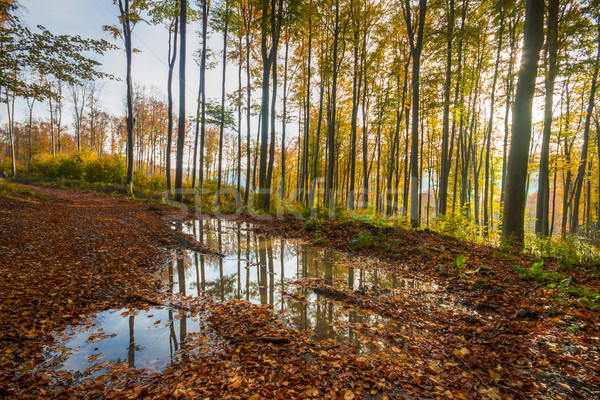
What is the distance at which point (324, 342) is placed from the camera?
2820 millimetres

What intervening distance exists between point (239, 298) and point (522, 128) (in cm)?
819

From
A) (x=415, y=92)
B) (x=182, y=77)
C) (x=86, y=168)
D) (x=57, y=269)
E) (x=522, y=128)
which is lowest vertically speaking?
(x=57, y=269)

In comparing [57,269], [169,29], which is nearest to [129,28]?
[169,29]

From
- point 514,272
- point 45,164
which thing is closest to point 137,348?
point 514,272

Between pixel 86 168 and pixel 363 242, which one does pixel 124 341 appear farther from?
pixel 86 168

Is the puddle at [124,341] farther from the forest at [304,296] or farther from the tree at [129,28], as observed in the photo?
the tree at [129,28]

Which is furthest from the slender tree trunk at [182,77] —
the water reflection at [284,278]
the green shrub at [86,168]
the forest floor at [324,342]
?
the green shrub at [86,168]

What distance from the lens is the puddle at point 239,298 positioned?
253 centimetres

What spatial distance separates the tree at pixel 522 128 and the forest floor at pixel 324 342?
129 centimetres

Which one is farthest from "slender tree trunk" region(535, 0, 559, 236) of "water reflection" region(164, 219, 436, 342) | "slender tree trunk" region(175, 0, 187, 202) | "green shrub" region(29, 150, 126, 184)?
"green shrub" region(29, 150, 126, 184)

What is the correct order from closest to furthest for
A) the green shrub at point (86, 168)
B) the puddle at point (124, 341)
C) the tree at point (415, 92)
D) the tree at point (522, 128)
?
the puddle at point (124, 341) → the tree at point (522, 128) → the tree at point (415, 92) → the green shrub at point (86, 168)

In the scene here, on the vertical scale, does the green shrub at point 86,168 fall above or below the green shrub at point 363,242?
above

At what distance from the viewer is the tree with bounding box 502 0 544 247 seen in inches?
238

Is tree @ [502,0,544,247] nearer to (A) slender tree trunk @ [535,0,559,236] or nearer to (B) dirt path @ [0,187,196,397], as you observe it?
(A) slender tree trunk @ [535,0,559,236]
